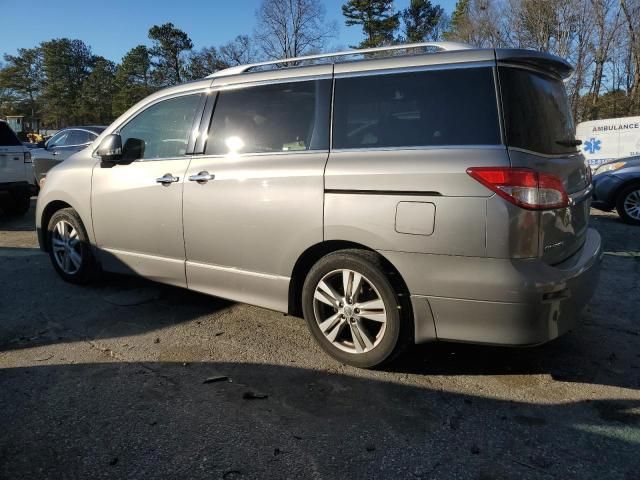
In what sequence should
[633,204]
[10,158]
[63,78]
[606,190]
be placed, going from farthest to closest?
[63,78], [10,158], [606,190], [633,204]

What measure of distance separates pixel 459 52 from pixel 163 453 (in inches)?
106

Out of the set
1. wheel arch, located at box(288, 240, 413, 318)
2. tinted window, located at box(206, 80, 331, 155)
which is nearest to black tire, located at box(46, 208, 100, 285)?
tinted window, located at box(206, 80, 331, 155)

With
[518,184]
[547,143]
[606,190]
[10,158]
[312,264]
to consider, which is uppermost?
[10,158]

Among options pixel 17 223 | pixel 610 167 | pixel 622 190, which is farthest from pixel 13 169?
pixel 610 167

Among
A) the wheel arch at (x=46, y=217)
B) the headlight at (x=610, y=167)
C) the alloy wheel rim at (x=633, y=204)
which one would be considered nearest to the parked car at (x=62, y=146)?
the wheel arch at (x=46, y=217)

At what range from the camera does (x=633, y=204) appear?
338 inches

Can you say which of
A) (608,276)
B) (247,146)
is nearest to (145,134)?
(247,146)

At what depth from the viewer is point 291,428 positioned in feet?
8.51

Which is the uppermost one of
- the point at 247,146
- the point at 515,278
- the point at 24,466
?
the point at 247,146

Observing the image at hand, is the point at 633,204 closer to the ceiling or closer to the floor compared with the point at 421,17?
closer to the floor

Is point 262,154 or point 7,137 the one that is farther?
point 7,137

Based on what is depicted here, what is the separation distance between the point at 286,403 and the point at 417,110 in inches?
74.0

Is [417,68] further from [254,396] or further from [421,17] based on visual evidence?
[421,17]

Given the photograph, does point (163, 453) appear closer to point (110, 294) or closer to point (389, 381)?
point (389, 381)
